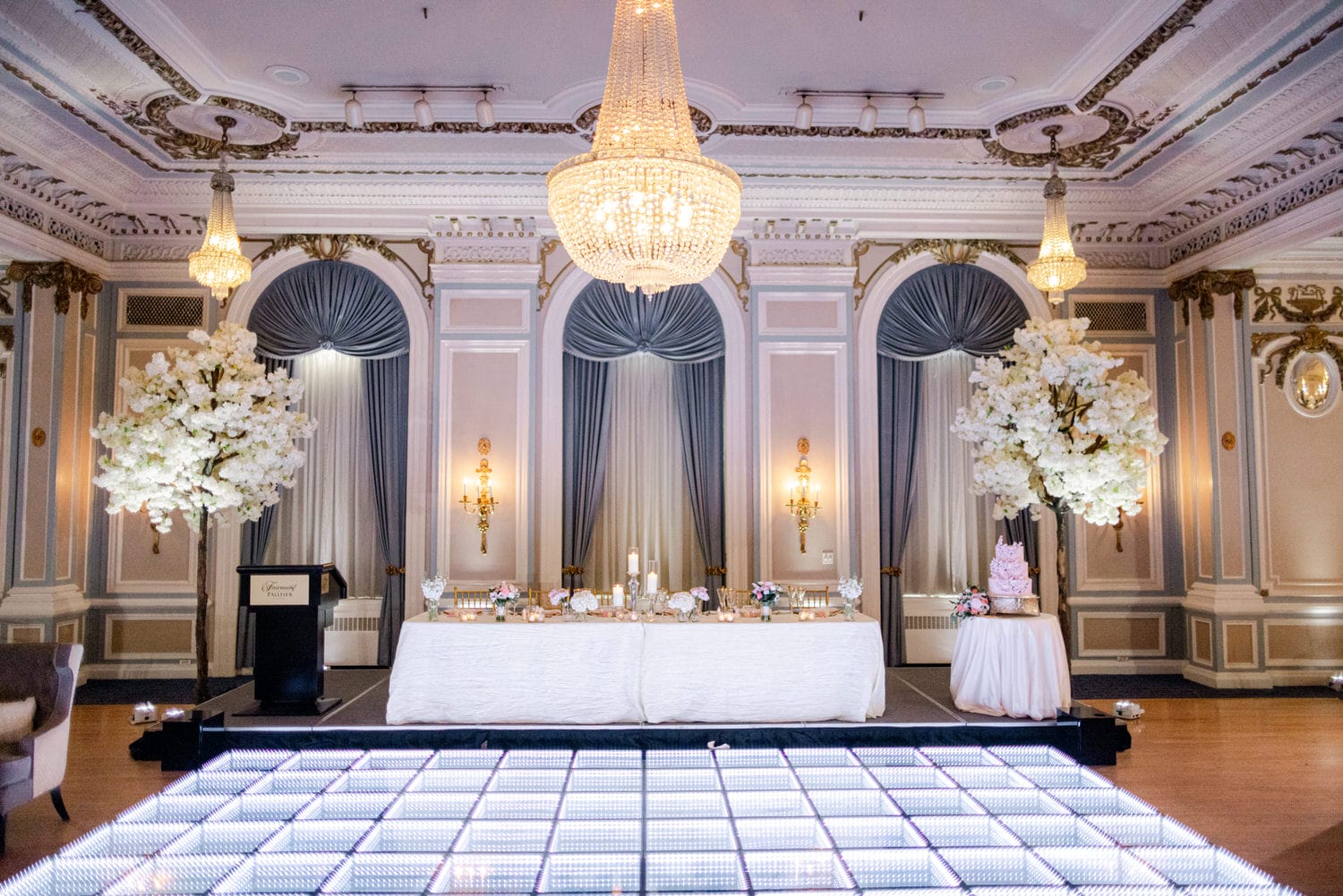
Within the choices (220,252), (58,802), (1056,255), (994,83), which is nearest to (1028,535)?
(1056,255)

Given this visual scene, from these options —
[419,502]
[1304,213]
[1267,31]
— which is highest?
[1267,31]

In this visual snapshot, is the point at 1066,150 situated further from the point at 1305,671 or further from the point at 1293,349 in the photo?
the point at 1305,671

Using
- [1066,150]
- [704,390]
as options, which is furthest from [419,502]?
[1066,150]

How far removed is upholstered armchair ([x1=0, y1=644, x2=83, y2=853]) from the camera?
445 cm

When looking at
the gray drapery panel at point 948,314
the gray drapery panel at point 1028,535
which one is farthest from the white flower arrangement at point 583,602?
the gray drapery panel at point 1028,535

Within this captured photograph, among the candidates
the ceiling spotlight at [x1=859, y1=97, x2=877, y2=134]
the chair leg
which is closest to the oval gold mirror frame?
the ceiling spotlight at [x1=859, y1=97, x2=877, y2=134]

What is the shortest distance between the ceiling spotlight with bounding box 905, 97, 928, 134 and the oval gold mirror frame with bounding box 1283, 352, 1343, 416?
4.61 metres

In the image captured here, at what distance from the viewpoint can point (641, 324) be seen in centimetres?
866

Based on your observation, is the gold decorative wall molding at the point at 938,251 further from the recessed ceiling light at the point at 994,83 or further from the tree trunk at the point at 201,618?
the tree trunk at the point at 201,618

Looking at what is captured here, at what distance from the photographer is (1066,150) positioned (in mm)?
7625

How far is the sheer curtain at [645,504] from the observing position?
8930 millimetres

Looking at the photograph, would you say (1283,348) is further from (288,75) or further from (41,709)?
(41,709)

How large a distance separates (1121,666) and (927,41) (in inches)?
236

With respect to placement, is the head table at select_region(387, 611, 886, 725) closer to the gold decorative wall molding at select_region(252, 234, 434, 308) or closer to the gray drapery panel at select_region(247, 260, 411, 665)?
the gray drapery panel at select_region(247, 260, 411, 665)
